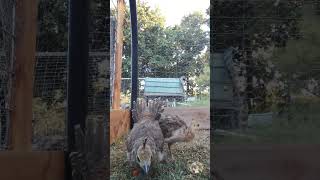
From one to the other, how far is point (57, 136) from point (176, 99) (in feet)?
1.93

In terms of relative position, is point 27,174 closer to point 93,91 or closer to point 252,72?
point 93,91

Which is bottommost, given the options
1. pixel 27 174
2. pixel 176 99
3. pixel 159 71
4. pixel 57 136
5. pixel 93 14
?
pixel 27 174

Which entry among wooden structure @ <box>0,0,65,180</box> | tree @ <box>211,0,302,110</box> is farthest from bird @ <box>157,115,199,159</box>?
wooden structure @ <box>0,0,65,180</box>

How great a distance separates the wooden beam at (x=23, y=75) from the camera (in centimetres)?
160

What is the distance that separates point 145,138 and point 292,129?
2.49 feet

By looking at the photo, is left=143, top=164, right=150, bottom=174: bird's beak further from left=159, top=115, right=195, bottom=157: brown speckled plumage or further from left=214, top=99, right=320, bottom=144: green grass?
left=214, top=99, right=320, bottom=144: green grass

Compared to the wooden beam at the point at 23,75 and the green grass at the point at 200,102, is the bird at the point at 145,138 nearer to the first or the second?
the green grass at the point at 200,102

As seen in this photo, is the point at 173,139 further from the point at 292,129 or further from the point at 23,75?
the point at 23,75

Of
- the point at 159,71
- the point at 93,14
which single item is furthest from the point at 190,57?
the point at 93,14

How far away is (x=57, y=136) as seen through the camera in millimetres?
1643

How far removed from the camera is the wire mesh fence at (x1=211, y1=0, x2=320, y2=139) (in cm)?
173

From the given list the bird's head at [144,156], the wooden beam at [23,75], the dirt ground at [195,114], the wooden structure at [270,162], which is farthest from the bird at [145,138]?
the wooden beam at [23,75]

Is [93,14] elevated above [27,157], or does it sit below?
above

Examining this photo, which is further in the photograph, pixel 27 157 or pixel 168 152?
pixel 168 152
